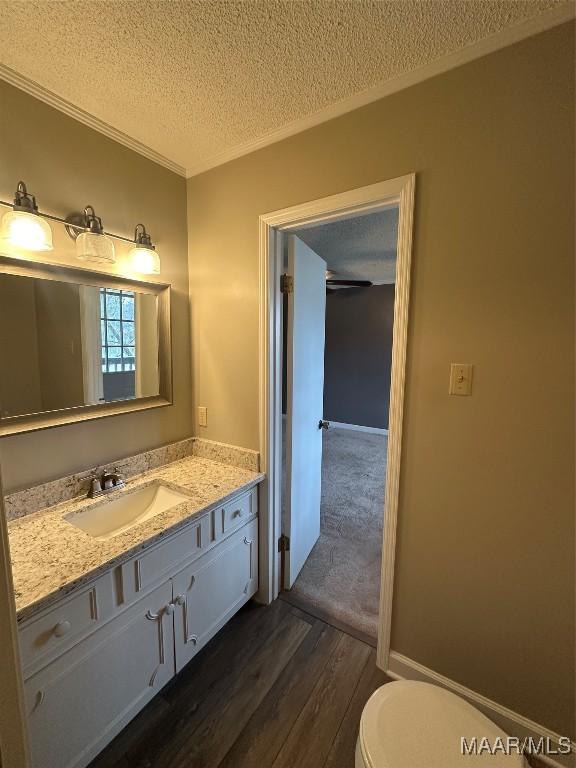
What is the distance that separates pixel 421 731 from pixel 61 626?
114cm

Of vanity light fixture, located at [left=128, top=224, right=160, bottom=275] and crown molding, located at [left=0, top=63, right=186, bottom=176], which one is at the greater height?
crown molding, located at [left=0, top=63, right=186, bottom=176]

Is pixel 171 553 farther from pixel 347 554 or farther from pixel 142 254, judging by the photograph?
pixel 347 554

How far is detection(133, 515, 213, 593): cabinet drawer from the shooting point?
1.20 m

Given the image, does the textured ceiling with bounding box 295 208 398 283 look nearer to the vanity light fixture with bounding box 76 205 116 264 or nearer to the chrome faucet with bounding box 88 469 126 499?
the vanity light fixture with bounding box 76 205 116 264

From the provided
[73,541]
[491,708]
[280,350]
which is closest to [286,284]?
[280,350]

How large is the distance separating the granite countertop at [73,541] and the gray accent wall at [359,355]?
160 inches

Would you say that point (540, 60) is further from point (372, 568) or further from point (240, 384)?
point (372, 568)

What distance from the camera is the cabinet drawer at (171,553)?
1195 millimetres

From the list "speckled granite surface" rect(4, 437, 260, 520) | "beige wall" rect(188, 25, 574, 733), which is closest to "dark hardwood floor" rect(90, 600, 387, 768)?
"beige wall" rect(188, 25, 574, 733)

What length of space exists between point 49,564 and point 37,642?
200 mm

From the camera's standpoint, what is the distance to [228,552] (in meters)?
1.61

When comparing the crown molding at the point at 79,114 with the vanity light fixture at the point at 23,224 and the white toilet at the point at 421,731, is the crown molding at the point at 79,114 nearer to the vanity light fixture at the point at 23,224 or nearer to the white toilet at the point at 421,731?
the vanity light fixture at the point at 23,224

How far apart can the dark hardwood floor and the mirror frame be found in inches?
49.6

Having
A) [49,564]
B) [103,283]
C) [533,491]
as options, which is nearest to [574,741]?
Answer: [533,491]
